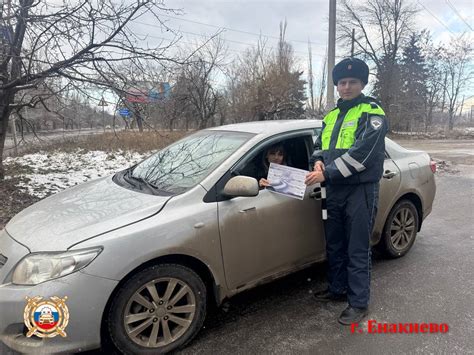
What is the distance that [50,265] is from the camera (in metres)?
2.12

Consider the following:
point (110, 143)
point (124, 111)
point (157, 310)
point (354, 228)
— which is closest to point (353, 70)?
point (354, 228)

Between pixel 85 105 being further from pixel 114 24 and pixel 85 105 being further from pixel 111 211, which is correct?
pixel 111 211

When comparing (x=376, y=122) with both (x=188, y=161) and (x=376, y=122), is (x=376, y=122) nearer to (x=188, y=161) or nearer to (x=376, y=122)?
(x=376, y=122)

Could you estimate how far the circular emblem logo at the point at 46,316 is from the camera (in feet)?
6.79

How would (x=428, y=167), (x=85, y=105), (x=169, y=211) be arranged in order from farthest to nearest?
(x=85, y=105)
(x=428, y=167)
(x=169, y=211)

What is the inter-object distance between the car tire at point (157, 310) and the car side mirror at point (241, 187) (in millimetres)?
619

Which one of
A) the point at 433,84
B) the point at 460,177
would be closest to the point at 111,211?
the point at 460,177

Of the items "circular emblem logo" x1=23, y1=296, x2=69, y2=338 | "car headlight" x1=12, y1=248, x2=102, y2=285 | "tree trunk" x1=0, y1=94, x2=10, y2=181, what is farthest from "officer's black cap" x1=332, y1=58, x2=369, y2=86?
"tree trunk" x1=0, y1=94, x2=10, y2=181

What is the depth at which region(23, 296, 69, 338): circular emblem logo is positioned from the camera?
6.79ft

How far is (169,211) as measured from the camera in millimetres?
2475

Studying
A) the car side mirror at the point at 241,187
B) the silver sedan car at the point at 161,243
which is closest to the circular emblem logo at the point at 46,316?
the silver sedan car at the point at 161,243

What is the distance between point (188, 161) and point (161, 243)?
100 cm

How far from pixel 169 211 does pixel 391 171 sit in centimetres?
240
